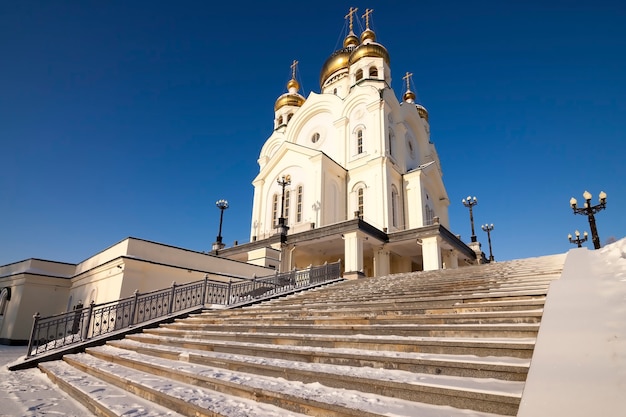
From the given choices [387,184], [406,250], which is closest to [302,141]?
[387,184]

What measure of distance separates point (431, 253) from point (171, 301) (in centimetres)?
1487

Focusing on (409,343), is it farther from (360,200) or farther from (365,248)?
(360,200)

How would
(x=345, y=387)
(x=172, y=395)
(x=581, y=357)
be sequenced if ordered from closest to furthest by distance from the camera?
(x=581, y=357)
(x=345, y=387)
(x=172, y=395)

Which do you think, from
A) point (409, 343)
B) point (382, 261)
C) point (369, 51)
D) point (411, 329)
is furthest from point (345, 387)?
point (369, 51)

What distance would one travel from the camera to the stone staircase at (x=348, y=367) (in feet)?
10.4

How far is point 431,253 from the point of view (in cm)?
2030

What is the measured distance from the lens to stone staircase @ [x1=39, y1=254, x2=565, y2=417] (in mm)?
3182

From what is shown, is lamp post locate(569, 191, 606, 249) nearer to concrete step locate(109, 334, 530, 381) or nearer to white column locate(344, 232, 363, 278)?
white column locate(344, 232, 363, 278)

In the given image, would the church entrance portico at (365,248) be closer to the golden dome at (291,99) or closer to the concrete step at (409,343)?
the concrete step at (409,343)

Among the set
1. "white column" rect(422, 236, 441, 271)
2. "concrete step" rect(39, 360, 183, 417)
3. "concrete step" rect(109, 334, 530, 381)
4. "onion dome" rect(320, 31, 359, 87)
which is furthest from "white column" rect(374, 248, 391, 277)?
"onion dome" rect(320, 31, 359, 87)

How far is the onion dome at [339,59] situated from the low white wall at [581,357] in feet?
122

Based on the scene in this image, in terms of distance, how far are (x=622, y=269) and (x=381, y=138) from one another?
23237 mm

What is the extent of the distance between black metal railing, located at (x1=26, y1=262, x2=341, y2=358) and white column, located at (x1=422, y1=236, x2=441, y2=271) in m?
7.16

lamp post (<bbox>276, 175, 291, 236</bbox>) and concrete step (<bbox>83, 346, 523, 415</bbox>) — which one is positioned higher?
lamp post (<bbox>276, 175, 291, 236</bbox>)
